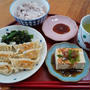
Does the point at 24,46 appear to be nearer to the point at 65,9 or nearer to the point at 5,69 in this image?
the point at 5,69

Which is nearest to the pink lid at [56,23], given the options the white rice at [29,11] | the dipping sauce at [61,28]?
the dipping sauce at [61,28]

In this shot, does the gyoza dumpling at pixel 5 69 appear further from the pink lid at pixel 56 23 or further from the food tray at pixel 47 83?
the pink lid at pixel 56 23

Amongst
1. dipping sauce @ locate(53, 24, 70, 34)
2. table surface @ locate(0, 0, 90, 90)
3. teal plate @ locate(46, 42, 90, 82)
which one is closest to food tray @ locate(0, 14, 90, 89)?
teal plate @ locate(46, 42, 90, 82)

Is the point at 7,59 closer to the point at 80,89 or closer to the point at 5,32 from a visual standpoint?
the point at 5,32

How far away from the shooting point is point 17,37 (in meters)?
1.58

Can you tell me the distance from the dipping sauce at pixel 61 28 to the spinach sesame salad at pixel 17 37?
0.33 meters

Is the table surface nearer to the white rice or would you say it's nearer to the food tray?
the white rice

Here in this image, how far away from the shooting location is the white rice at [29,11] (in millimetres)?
1708

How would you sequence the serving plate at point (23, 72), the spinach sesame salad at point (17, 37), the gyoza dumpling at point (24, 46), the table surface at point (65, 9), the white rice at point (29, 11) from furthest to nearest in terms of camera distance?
the table surface at point (65, 9)
the white rice at point (29, 11)
the spinach sesame salad at point (17, 37)
the gyoza dumpling at point (24, 46)
the serving plate at point (23, 72)

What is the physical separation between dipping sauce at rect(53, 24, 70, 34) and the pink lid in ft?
0.12

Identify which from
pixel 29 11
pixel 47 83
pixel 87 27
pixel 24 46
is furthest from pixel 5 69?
pixel 87 27

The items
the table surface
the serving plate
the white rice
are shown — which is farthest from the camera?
the table surface

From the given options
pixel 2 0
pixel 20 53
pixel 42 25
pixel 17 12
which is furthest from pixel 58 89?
pixel 2 0

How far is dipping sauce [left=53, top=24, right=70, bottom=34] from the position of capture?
5.61 ft
